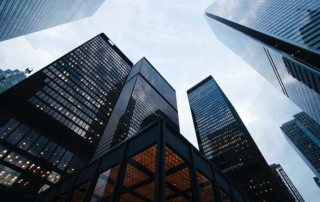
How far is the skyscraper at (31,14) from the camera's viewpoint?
68.9 meters

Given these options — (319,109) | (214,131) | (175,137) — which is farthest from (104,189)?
(214,131)

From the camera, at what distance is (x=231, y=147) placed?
122m

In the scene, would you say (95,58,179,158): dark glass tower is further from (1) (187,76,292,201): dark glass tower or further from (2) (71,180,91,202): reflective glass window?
(2) (71,180,91,202): reflective glass window

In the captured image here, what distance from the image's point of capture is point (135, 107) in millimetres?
107062

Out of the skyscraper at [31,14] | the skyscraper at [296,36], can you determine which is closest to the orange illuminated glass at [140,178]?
the skyscraper at [296,36]

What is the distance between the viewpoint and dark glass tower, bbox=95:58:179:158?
85.9m

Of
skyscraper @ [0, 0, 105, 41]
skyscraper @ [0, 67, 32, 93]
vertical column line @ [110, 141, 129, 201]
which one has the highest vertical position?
skyscraper @ [0, 67, 32, 93]

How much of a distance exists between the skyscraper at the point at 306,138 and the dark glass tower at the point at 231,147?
74.9 m

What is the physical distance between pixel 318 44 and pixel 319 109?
25026 mm

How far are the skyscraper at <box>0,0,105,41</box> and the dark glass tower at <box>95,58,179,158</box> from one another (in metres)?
54.8

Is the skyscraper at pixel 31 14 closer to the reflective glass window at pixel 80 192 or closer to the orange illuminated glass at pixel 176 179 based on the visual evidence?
the reflective glass window at pixel 80 192

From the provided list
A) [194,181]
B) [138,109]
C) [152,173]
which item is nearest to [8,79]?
[138,109]

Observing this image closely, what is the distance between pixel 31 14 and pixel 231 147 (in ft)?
423

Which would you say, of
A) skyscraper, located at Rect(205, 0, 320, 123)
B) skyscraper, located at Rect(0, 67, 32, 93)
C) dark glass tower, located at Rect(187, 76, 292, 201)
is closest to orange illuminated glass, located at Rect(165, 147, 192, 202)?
skyscraper, located at Rect(205, 0, 320, 123)
